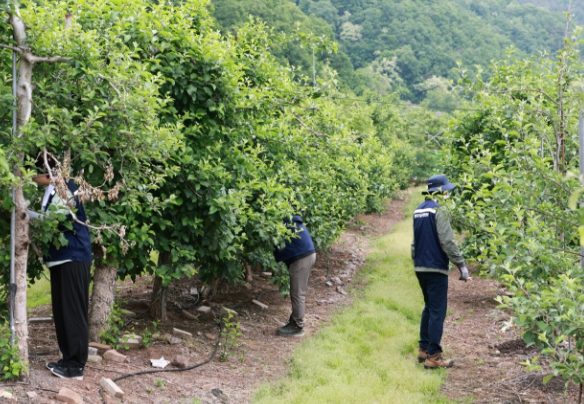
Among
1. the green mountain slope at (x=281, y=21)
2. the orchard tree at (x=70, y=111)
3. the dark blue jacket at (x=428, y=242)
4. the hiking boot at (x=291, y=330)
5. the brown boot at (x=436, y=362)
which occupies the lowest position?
the hiking boot at (x=291, y=330)

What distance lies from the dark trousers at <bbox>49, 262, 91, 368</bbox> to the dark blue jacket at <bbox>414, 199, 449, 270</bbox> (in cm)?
367

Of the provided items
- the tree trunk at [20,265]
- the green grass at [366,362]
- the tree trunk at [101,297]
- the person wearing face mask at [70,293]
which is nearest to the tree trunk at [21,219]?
the tree trunk at [20,265]

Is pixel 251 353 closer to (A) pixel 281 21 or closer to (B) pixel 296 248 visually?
(B) pixel 296 248

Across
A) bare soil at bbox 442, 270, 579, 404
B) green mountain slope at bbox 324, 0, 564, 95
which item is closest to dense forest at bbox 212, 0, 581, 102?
green mountain slope at bbox 324, 0, 564, 95

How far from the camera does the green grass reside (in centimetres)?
571

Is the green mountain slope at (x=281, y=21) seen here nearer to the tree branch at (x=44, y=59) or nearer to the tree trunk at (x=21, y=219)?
the tree branch at (x=44, y=59)

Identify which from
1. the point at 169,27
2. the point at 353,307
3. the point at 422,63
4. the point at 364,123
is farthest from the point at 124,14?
the point at 422,63

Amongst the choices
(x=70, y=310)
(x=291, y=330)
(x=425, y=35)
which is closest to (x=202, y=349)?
(x=291, y=330)

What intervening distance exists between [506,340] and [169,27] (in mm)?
5662

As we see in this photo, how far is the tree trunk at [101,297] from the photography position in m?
6.33

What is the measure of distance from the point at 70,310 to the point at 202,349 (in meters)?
2.21

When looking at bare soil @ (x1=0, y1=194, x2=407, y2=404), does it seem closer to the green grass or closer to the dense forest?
the green grass

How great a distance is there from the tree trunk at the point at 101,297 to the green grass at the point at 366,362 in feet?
6.30

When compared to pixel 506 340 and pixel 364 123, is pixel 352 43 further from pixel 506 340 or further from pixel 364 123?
pixel 506 340
